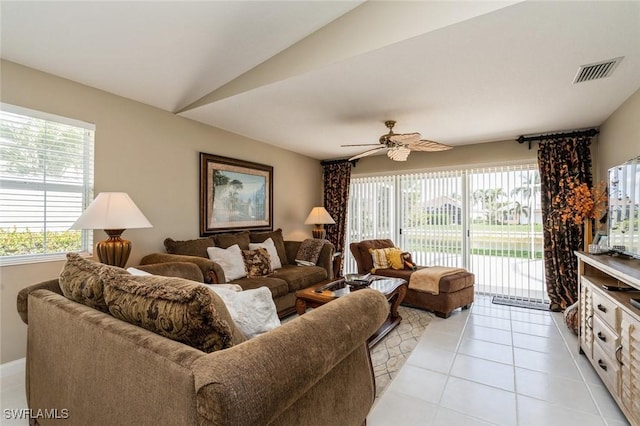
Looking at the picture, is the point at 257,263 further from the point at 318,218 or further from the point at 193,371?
the point at 193,371

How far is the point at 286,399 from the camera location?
0.86 metres

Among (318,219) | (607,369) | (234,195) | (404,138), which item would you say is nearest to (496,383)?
(607,369)

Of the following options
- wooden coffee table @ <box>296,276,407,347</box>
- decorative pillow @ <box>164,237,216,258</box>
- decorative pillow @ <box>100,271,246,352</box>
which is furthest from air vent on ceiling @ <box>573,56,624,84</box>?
decorative pillow @ <box>164,237,216,258</box>

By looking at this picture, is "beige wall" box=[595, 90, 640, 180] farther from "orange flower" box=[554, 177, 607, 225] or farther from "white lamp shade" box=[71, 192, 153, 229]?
"white lamp shade" box=[71, 192, 153, 229]

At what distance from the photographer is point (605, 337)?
1997 millimetres

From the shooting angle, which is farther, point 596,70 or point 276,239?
point 276,239

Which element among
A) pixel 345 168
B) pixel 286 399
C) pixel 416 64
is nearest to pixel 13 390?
pixel 286 399

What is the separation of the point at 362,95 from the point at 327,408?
2.51 m

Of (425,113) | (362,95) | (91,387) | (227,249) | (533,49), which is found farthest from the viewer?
(227,249)

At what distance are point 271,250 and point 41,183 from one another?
7.93 ft

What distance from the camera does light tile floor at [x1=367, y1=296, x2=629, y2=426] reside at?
1.81 meters

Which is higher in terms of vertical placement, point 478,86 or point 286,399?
point 478,86

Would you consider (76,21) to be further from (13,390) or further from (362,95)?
(13,390)

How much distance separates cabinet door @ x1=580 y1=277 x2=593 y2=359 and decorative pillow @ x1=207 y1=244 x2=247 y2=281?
3259 millimetres
